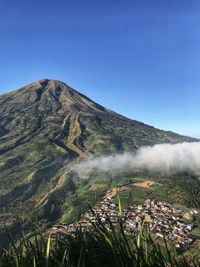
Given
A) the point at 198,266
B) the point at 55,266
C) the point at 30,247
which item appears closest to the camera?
the point at 198,266

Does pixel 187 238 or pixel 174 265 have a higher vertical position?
pixel 174 265

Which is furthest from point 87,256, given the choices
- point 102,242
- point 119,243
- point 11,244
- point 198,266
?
point 198,266

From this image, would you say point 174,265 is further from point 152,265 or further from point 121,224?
point 121,224

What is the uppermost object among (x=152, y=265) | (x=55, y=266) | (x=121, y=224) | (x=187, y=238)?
(x=121, y=224)

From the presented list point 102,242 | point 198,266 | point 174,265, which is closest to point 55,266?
point 102,242

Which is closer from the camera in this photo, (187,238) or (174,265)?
(174,265)

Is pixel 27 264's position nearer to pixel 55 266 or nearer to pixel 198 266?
pixel 55 266

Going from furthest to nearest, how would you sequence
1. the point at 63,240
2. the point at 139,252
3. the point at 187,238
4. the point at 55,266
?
the point at 187,238 < the point at 63,240 < the point at 55,266 < the point at 139,252
